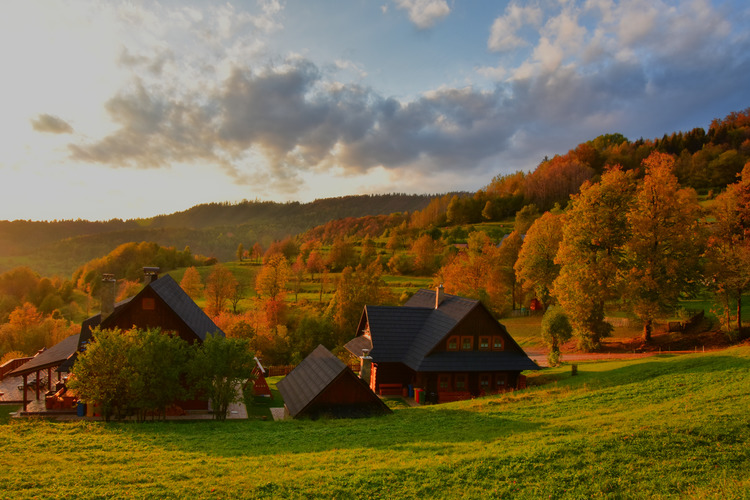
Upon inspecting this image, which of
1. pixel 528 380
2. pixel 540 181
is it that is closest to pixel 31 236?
pixel 540 181

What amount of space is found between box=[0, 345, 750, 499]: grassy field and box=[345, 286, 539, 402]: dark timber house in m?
7.80

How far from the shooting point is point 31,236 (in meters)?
173

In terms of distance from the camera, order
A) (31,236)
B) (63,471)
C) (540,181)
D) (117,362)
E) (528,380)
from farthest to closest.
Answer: (31,236), (540,181), (528,380), (117,362), (63,471)

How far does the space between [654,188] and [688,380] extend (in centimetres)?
1804

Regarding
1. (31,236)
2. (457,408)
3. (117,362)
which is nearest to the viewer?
(117,362)

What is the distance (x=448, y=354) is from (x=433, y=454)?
15.0 meters

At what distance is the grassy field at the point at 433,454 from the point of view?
33.0 ft

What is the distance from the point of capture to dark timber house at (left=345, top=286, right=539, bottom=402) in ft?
87.5

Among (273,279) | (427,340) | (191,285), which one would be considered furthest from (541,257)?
(191,285)

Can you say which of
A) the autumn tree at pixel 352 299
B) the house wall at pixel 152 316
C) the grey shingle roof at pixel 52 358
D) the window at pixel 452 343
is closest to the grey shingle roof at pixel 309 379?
the house wall at pixel 152 316

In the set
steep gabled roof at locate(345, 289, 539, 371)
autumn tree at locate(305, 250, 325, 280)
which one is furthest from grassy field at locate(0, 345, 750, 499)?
autumn tree at locate(305, 250, 325, 280)

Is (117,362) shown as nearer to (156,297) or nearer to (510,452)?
(156,297)

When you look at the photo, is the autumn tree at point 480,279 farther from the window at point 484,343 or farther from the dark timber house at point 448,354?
the window at point 484,343

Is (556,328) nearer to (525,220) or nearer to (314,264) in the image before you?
(314,264)
